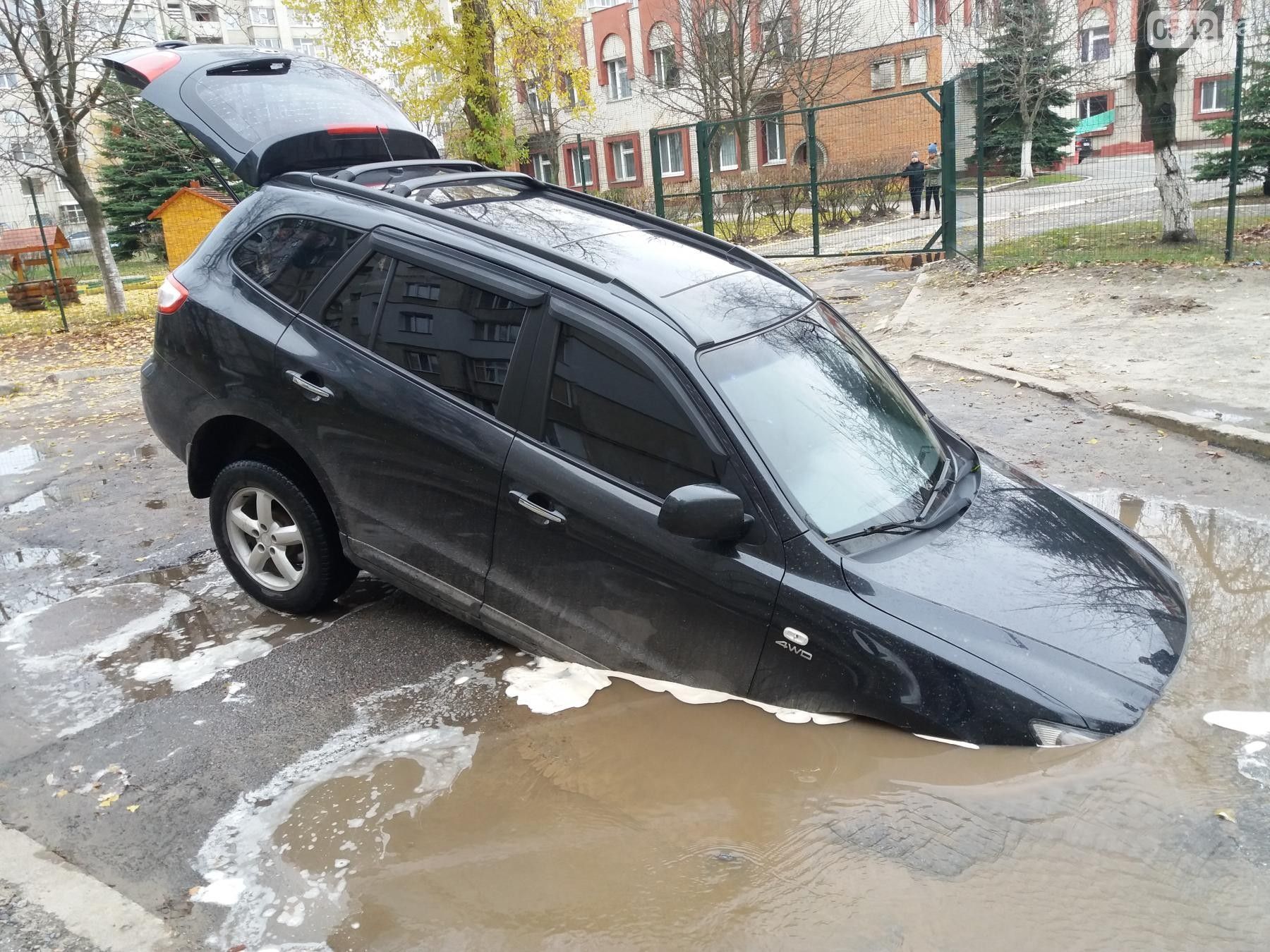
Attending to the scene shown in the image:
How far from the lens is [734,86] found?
35.5 metres

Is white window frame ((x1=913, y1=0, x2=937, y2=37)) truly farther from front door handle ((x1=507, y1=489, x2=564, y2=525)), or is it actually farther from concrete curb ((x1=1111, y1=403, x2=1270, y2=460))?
front door handle ((x1=507, y1=489, x2=564, y2=525))

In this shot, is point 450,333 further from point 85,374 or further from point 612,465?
point 85,374

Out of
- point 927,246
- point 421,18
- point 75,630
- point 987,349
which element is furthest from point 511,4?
point 75,630

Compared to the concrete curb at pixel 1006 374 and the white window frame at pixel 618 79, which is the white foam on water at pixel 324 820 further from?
the white window frame at pixel 618 79

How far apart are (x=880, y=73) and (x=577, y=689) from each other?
40.8 meters

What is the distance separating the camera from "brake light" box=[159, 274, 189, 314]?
463 cm

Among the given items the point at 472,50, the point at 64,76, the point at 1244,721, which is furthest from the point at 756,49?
the point at 1244,721

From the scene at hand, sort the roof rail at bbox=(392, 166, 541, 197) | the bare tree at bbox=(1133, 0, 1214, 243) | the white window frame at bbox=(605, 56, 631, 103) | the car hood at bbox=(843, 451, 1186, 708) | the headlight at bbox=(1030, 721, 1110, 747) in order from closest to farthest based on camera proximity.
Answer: the headlight at bbox=(1030, 721, 1110, 747) < the car hood at bbox=(843, 451, 1186, 708) < the roof rail at bbox=(392, 166, 541, 197) < the bare tree at bbox=(1133, 0, 1214, 243) < the white window frame at bbox=(605, 56, 631, 103)

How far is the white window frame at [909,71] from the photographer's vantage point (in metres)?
38.9

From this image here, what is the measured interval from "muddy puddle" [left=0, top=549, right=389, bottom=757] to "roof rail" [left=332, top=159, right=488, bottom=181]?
192 cm

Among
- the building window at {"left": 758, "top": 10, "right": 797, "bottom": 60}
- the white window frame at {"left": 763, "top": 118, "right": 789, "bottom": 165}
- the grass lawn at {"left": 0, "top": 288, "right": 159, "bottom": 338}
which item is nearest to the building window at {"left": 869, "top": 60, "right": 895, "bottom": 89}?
the building window at {"left": 758, "top": 10, "right": 797, "bottom": 60}

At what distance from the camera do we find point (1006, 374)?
8.20m

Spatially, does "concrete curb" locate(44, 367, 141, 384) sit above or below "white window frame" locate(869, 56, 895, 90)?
below

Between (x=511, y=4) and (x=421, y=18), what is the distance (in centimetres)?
177
